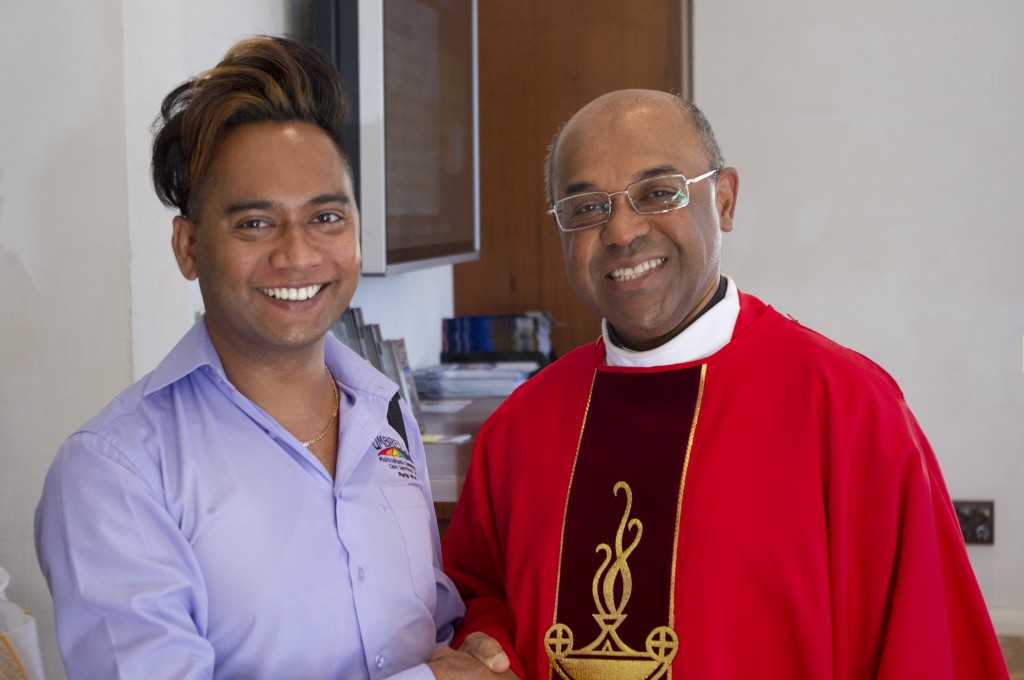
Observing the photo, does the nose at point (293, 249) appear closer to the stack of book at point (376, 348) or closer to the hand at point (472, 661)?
the hand at point (472, 661)

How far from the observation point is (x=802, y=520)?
5.01ft

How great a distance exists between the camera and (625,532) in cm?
170

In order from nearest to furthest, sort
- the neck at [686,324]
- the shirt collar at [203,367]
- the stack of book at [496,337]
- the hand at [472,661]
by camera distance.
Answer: the shirt collar at [203,367], the hand at [472,661], the neck at [686,324], the stack of book at [496,337]

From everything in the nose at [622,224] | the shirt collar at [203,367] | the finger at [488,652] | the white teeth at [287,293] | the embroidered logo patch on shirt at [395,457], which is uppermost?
the nose at [622,224]

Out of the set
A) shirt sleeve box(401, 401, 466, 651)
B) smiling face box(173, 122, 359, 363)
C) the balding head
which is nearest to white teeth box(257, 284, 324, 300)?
smiling face box(173, 122, 359, 363)

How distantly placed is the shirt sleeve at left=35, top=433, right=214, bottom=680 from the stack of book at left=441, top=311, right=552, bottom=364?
3111 mm

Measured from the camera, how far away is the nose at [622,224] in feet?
5.53

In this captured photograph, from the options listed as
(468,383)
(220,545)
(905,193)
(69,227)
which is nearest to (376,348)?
(468,383)

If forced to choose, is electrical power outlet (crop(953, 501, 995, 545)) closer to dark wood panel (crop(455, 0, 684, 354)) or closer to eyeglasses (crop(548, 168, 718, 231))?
dark wood panel (crop(455, 0, 684, 354))

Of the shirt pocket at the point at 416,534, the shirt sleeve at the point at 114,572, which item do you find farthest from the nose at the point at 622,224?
the shirt sleeve at the point at 114,572

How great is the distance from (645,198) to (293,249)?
22.8 inches

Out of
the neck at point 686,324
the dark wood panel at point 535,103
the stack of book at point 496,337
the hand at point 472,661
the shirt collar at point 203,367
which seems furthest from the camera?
the dark wood panel at point 535,103

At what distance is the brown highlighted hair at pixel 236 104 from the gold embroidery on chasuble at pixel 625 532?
0.66 m

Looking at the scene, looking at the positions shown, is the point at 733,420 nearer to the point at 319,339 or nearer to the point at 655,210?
the point at 655,210
